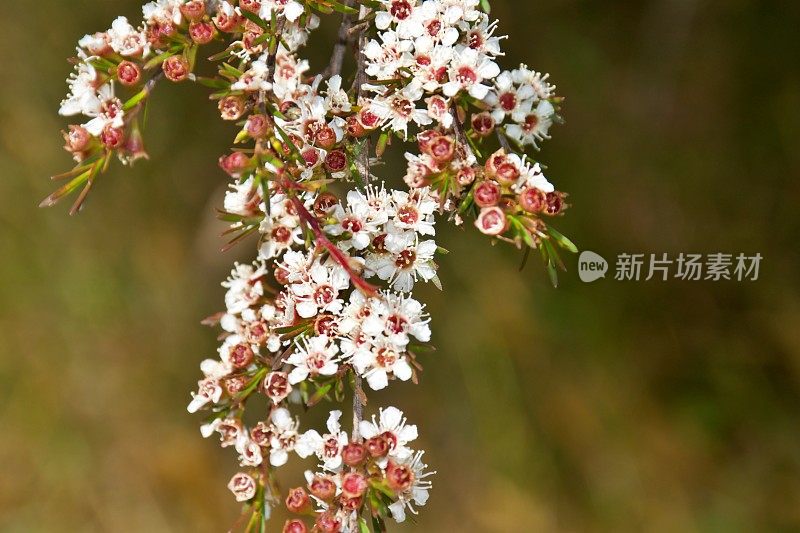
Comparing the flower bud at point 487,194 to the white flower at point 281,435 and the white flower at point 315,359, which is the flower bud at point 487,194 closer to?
the white flower at point 315,359

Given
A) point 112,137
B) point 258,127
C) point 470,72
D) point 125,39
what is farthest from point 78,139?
point 470,72

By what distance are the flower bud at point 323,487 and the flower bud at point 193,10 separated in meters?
0.74

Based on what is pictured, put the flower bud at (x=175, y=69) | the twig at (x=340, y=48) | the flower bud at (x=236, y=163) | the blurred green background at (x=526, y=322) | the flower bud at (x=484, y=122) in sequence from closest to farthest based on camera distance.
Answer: the flower bud at (x=236, y=163)
the flower bud at (x=175, y=69)
the flower bud at (x=484, y=122)
the twig at (x=340, y=48)
the blurred green background at (x=526, y=322)

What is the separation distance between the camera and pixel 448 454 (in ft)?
11.8

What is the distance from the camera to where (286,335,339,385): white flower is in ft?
3.89

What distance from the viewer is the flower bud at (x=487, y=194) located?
1149 mm

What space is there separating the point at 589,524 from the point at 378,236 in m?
2.66

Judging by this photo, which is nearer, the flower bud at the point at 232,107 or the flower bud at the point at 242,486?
the flower bud at the point at 232,107

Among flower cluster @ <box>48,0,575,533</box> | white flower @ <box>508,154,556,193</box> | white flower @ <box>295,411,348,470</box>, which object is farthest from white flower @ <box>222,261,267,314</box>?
white flower @ <box>508,154,556,193</box>

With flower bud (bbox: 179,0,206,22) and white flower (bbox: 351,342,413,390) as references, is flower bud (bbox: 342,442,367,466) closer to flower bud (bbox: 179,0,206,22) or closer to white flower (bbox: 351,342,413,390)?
white flower (bbox: 351,342,413,390)

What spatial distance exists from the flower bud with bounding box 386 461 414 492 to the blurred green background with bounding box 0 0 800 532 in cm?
228

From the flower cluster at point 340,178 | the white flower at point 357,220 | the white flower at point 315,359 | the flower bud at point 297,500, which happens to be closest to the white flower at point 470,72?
the flower cluster at point 340,178

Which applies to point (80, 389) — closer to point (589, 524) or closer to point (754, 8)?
point (589, 524)

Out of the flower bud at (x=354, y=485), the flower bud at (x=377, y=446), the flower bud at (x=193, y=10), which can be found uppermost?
the flower bud at (x=193, y=10)
